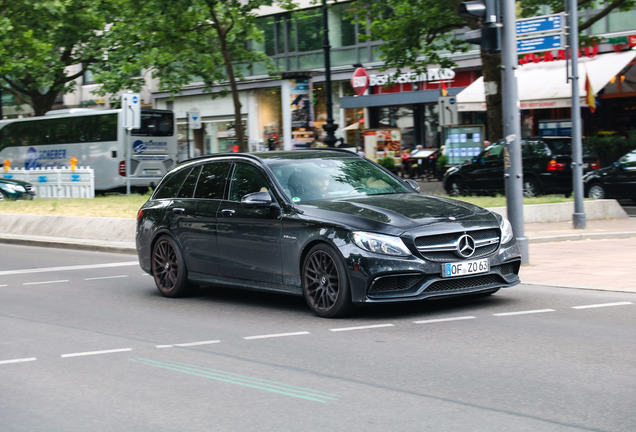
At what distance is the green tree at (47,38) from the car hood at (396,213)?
25.0 m

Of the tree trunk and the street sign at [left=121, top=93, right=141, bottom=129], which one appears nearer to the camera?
the tree trunk

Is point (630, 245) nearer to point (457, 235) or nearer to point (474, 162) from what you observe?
point (457, 235)

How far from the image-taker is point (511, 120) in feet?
39.2

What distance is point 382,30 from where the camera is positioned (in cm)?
2602

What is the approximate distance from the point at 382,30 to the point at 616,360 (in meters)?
20.3

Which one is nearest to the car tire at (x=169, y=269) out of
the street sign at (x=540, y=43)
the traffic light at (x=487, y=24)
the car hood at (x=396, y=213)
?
the car hood at (x=396, y=213)

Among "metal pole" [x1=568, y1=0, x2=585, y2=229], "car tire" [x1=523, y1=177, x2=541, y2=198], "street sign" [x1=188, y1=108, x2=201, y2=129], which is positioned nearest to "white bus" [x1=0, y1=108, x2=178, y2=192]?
"street sign" [x1=188, y1=108, x2=201, y2=129]

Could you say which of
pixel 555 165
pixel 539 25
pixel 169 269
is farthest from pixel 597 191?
pixel 169 269

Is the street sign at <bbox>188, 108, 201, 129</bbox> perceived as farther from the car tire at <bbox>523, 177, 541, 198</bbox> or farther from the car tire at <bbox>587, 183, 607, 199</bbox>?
the car tire at <bbox>587, 183, 607, 199</bbox>

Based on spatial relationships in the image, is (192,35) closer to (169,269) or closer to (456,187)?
(456,187)

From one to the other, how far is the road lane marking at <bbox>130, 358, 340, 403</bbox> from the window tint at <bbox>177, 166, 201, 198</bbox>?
12.3 feet

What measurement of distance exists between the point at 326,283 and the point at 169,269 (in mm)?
2888

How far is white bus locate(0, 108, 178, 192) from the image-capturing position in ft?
118

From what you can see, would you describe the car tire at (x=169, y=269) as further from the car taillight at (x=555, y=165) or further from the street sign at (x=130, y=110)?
the car taillight at (x=555, y=165)
